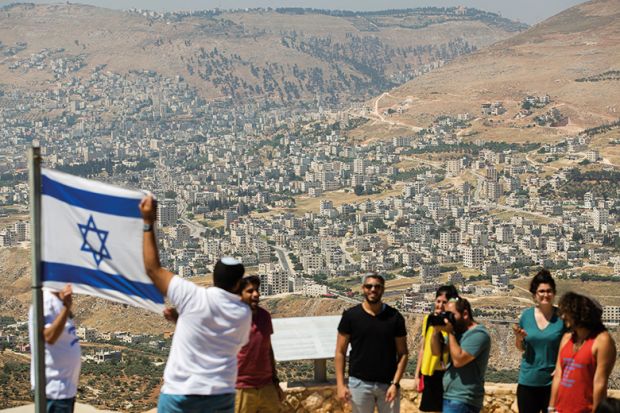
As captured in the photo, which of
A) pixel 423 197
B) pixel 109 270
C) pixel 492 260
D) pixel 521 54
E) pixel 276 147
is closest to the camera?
pixel 109 270

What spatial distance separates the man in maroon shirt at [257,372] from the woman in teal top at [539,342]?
133 centimetres

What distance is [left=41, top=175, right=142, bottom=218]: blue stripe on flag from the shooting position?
4.82m

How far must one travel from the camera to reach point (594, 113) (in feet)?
419

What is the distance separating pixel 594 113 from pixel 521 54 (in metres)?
42.6

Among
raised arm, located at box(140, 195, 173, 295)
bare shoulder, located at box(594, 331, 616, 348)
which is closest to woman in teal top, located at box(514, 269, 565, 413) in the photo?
bare shoulder, located at box(594, 331, 616, 348)

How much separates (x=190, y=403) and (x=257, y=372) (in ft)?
4.64

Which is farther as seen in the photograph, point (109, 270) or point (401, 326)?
point (401, 326)

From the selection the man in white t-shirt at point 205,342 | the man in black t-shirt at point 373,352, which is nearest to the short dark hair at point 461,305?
the man in black t-shirt at point 373,352

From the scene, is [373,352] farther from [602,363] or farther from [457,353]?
[602,363]

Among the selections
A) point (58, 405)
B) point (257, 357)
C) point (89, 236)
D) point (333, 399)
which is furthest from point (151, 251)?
point (333, 399)

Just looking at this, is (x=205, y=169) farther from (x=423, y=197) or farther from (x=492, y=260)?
(x=492, y=260)

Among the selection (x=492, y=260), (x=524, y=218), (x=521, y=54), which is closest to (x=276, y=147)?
(x=521, y=54)

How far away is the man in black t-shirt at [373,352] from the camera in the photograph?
6.39 metres

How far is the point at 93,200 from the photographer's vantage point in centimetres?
482
